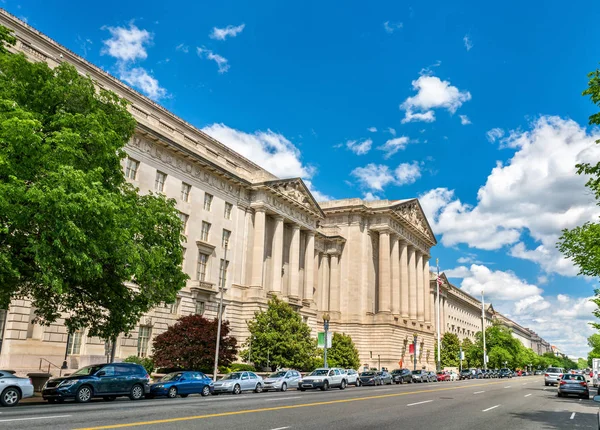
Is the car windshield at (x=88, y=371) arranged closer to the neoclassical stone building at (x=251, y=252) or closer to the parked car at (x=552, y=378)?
the neoclassical stone building at (x=251, y=252)

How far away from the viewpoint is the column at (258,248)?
189 ft

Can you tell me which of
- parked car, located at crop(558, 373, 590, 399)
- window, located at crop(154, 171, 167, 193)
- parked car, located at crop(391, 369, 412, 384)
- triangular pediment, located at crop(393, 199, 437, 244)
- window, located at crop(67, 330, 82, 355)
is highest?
triangular pediment, located at crop(393, 199, 437, 244)

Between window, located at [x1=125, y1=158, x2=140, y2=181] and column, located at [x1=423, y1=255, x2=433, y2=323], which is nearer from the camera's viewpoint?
window, located at [x1=125, y1=158, x2=140, y2=181]

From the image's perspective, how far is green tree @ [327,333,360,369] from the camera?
2499 inches

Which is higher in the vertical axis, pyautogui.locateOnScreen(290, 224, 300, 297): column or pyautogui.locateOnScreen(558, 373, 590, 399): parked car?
pyautogui.locateOnScreen(290, 224, 300, 297): column

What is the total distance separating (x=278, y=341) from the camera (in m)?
49.3

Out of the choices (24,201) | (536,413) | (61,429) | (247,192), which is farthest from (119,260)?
(247,192)

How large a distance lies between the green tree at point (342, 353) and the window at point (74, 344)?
104ft

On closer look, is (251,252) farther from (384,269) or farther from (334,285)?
(384,269)

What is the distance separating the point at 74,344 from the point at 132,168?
15.2m

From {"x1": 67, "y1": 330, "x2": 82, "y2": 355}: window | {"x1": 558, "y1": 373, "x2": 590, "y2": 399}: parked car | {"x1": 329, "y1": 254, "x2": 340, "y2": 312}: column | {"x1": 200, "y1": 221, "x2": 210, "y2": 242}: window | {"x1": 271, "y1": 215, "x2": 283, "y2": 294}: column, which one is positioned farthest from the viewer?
{"x1": 329, "y1": 254, "x2": 340, "y2": 312}: column

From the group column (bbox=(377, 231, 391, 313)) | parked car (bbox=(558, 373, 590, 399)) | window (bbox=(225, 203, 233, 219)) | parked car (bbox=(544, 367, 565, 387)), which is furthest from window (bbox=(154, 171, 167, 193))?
parked car (bbox=(544, 367, 565, 387))

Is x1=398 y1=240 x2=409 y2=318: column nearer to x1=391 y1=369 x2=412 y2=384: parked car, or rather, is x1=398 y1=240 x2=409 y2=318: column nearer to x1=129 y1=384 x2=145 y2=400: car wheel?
x1=391 y1=369 x2=412 y2=384: parked car

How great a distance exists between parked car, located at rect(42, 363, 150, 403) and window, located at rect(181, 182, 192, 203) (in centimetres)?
2744
